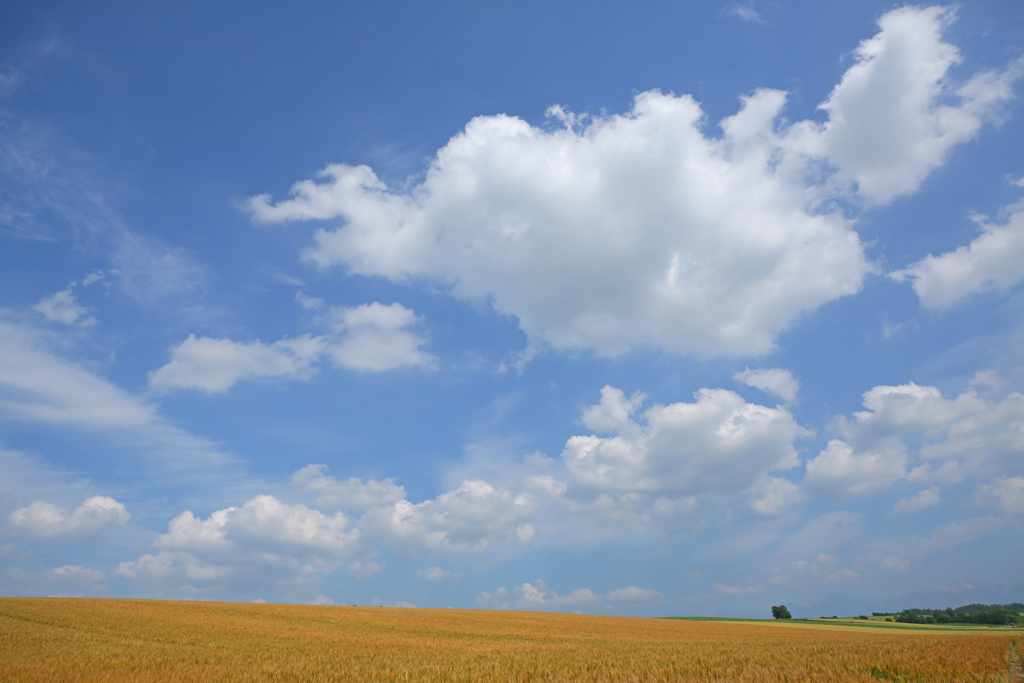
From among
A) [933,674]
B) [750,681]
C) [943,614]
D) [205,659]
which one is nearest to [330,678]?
[205,659]

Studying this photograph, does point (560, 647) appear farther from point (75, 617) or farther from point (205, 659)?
point (75, 617)

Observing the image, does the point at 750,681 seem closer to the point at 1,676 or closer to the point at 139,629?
the point at 1,676

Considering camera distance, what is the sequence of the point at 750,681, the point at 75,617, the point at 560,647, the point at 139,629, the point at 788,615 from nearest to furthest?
the point at 750,681, the point at 560,647, the point at 139,629, the point at 75,617, the point at 788,615

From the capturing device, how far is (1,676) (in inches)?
714

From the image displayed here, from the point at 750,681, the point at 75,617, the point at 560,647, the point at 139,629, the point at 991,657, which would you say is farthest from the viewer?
the point at 75,617

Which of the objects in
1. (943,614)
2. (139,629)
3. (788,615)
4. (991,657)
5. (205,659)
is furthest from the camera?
(788,615)

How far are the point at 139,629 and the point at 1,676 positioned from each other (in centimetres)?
1502

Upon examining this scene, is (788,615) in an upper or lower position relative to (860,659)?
lower

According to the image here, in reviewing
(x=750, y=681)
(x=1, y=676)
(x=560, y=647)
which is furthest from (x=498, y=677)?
(x=1, y=676)

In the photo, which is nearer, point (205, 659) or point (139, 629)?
point (205, 659)

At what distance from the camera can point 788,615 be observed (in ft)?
335

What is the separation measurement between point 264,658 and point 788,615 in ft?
376

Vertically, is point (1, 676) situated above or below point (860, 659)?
below

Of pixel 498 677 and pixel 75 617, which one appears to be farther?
pixel 75 617
